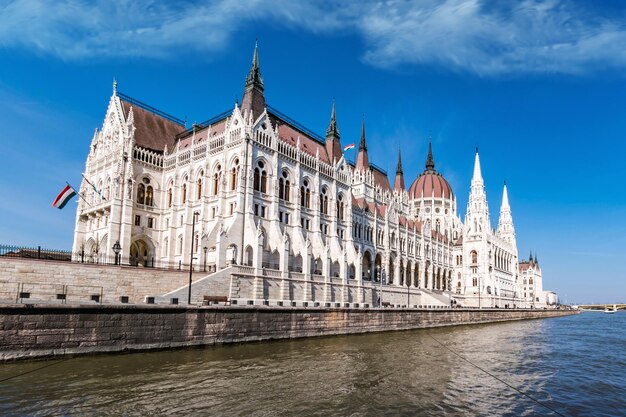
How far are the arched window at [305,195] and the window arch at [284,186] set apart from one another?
2.94m

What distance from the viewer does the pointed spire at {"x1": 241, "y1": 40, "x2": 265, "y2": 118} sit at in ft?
204

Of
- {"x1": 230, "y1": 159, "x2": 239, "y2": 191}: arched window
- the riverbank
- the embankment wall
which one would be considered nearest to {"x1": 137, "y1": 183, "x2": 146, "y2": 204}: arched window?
{"x1": 230, "y1": 159, "x2": 239, "y2": 191}: arched window

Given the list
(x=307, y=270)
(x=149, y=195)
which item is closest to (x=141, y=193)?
(x=149, y=195)

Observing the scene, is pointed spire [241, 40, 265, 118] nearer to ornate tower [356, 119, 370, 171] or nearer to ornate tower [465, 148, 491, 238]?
ornate tower [356, 119, 370, 171]

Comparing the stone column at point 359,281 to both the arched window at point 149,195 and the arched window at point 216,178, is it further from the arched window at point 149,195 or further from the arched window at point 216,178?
the arched window at point 149,195

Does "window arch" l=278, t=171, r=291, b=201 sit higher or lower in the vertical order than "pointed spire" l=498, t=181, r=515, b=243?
lower

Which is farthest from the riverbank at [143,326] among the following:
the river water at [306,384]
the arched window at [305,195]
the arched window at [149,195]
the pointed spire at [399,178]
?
the pointed spire at [399,178]

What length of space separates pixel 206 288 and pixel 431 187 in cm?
10093

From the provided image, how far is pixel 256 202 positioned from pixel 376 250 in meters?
33.5

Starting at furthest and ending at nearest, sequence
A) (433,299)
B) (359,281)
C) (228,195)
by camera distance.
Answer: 1. (433,299)
2. (359,281)
3. (228,195)

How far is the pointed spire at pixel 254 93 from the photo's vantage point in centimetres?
6222

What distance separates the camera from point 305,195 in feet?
212

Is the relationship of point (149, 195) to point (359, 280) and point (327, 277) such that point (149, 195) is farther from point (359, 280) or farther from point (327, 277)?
point (359, 280)

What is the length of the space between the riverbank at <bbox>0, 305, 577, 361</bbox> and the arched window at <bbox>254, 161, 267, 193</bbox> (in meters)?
19.8
